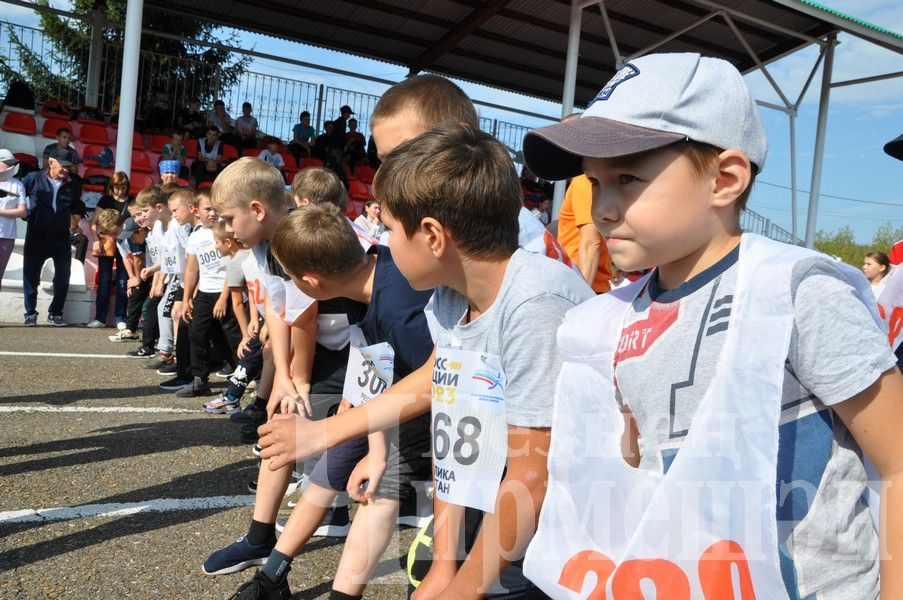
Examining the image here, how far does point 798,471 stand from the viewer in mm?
1104

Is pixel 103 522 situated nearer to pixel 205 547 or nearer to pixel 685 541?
pixel 205 547

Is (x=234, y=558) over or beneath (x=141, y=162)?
beneath

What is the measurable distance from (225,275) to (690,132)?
204 inches

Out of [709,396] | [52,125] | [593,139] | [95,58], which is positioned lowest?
[709,396]

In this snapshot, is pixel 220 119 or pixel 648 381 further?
pixel 220 119

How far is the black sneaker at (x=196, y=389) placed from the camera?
236 inches

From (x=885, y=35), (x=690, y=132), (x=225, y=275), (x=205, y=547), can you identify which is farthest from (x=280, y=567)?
(x=885, y=35)

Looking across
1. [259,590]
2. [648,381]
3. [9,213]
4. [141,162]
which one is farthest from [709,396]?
[141,162]

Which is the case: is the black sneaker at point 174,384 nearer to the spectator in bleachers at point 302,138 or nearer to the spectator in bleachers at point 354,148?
the spectator in bleachers at point 302,138

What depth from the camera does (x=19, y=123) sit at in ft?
44.3

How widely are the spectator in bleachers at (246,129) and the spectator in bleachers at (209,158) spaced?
44.4 inches

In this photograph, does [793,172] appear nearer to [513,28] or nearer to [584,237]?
[513,28]

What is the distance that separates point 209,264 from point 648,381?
5391 millimetres

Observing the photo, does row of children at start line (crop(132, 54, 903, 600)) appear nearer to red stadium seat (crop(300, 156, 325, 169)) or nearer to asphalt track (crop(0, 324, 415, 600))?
asphalt track (crop(0, 324, 415, 600))
